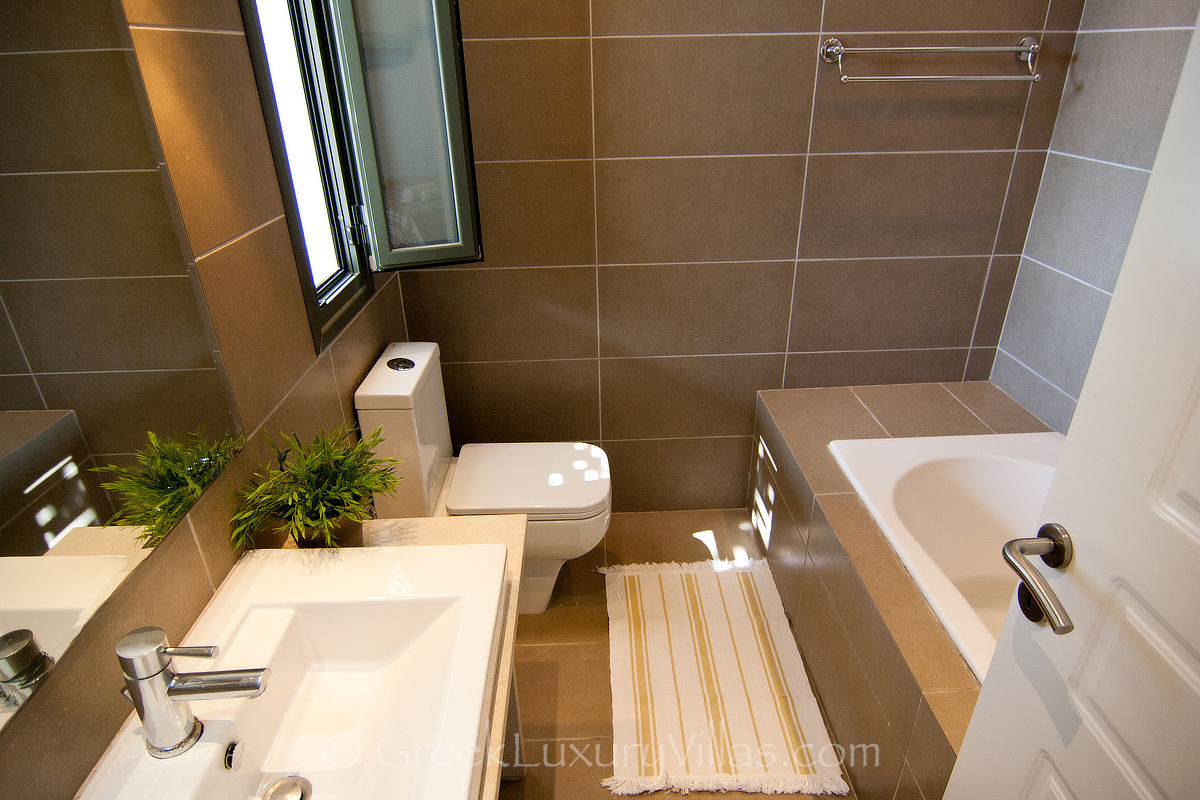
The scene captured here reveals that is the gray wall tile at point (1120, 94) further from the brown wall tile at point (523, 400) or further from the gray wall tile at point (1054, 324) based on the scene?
the brown wall tile at point (523, 400)

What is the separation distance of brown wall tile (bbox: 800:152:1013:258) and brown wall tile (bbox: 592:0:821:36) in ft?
1.25

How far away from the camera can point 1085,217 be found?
1.94 m

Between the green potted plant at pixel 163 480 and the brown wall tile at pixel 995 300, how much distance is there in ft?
7.36

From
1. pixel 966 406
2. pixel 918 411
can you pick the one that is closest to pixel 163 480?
pixel 918 411

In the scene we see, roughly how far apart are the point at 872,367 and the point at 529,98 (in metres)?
1.43

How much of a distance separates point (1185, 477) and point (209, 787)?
3.55ft

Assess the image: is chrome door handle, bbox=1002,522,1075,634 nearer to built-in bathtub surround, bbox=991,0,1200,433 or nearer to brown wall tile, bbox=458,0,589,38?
built-in bathtub surround, bbox=991,0,1200,433

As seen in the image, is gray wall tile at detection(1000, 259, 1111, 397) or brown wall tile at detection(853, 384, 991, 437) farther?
brown wall tile at detection(853, 384, 991, 437)

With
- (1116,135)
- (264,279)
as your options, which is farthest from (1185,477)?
(1116,135)

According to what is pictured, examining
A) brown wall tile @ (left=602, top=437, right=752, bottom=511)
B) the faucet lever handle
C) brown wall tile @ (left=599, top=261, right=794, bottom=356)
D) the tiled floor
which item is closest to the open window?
brown wall tile @ (left=599, top=261, right=794, bottom=356)

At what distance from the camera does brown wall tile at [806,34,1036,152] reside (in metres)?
1.98

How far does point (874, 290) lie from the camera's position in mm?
2295

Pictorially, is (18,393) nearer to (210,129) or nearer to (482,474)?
(210,129)

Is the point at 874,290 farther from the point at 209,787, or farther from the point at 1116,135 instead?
the point at 209,787
